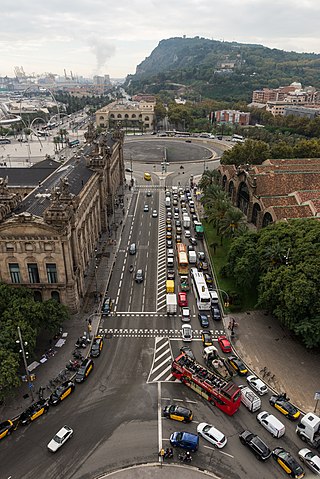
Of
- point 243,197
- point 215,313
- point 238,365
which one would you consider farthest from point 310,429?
point 243,197

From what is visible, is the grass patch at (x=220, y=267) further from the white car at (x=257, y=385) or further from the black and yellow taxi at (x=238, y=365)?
the white car at (x=257, y=385)

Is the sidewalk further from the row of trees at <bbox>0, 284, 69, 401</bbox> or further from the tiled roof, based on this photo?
the tiled roof

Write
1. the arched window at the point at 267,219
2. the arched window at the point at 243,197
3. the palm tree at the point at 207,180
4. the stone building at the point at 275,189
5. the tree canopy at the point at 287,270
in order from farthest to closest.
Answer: the palm tree at the point at 207,180 < the arched window at the point at 243,197 < the arched window at the point at 267,219 < the stone building at the point at 275,189 < the tree canopy at the point at 287,270

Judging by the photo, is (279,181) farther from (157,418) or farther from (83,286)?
(157,418)

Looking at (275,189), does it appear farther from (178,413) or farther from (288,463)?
(288,463)

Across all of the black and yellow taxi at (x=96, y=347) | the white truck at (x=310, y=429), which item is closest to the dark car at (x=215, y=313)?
the black and yellow taxi at (x=96, y=347)
